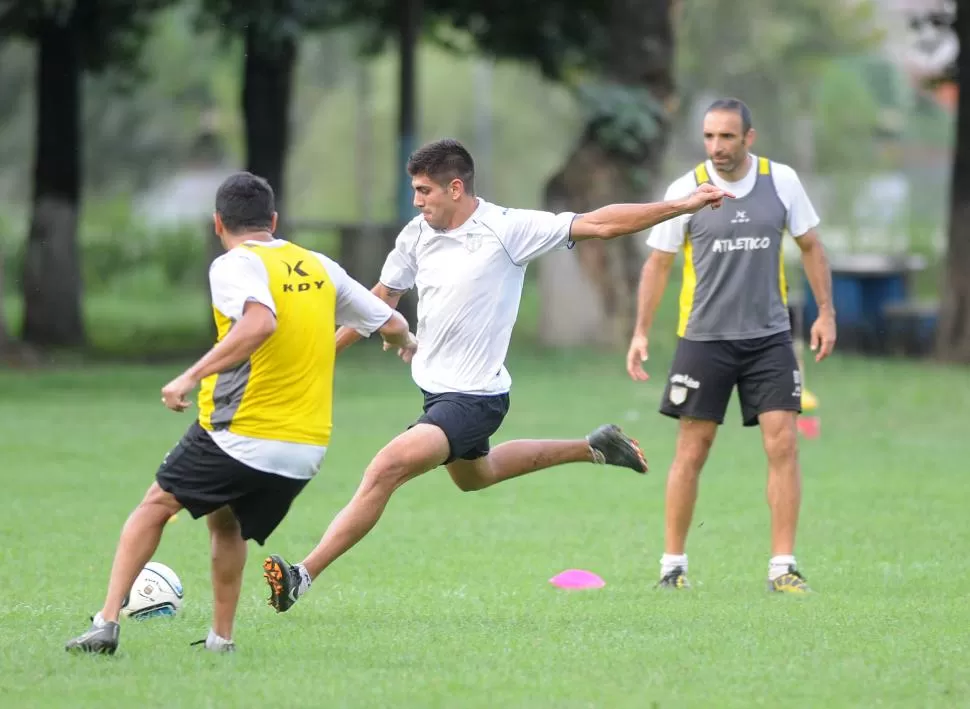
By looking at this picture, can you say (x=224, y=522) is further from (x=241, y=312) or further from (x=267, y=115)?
(x=267, y=115)

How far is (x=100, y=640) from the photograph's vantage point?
660cm

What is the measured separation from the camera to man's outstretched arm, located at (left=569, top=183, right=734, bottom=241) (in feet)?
24.3

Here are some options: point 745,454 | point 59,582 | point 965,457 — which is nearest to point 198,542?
point 59,582

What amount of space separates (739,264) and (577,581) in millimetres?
1710

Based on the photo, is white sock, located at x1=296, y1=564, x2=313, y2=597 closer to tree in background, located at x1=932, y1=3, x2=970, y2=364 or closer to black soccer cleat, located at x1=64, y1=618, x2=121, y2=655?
black soccer cleat, located at x1=64, y1=618, x2=121, y2=655

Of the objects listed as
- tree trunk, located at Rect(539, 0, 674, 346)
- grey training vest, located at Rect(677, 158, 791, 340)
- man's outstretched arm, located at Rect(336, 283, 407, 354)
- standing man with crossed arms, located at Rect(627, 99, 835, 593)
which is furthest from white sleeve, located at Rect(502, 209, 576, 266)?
tree trunk, located at Rect(539, 0, 674, 346)

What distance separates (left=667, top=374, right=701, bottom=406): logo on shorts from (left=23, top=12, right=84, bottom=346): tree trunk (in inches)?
742

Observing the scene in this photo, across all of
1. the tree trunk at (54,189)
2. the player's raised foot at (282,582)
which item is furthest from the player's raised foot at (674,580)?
the tree trunk at (54,189)

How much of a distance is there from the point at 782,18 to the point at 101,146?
23.0m

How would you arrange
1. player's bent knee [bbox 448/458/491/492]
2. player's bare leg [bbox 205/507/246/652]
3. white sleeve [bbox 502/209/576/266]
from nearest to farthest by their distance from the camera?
player's bare leg [bbox 205/507/246/652] → white sleeve [bbox 502/209/576/266] → player's bent knee [bbox 448/458/491/492]

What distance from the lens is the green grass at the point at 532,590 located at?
247 inches

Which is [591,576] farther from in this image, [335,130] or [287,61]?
[335,130]

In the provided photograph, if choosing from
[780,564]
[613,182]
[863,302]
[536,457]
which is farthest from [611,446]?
[863,302]

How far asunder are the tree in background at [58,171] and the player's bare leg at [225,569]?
19.8 meters
